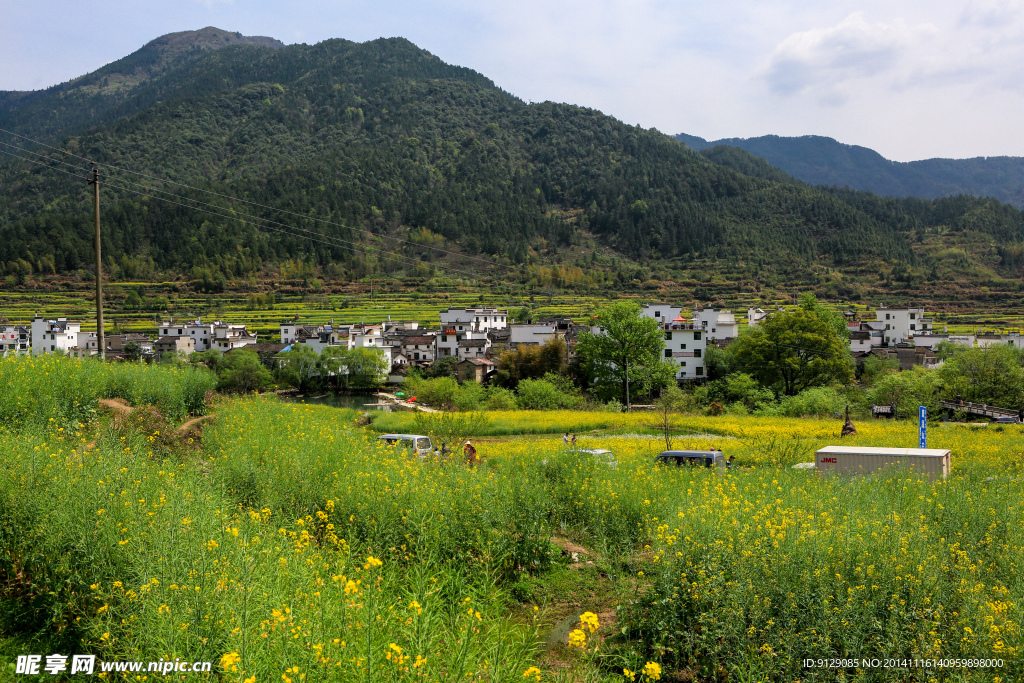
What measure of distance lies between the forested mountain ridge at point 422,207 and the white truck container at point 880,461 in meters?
97.0

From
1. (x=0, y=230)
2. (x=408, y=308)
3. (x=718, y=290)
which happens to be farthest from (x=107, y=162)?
(x=718, y=290)

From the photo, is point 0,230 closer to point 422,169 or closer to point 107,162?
point 107,162

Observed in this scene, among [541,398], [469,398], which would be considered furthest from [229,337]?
[541,398]

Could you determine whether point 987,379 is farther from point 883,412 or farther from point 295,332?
point 295,332

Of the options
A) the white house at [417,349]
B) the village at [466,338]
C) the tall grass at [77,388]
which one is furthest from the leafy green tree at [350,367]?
the tall grass at [77,388]

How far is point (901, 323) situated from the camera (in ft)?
253

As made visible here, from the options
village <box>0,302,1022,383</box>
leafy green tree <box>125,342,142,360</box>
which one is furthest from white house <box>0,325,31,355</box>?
leafy green tree <box>125,342,142,360</box>

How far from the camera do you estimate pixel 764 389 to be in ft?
146

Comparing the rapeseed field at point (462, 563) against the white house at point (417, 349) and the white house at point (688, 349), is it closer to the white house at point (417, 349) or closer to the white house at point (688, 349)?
the white house at point (688, 349)

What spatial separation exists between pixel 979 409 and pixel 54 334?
240ft

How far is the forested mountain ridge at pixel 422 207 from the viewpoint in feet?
342

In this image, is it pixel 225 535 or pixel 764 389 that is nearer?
pixel 225 535

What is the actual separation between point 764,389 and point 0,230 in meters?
112

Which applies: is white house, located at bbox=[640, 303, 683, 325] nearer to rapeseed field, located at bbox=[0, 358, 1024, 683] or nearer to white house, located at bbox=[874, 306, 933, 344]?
white house, located at bbox=[874, 306, 933, 344]
